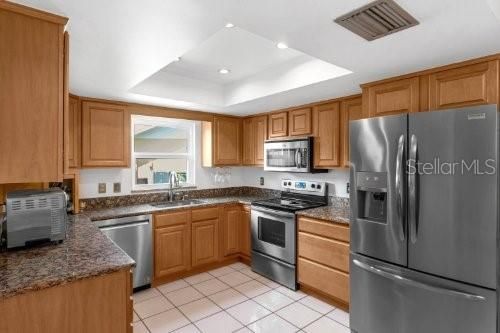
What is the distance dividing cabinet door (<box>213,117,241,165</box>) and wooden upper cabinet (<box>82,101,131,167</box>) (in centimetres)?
122

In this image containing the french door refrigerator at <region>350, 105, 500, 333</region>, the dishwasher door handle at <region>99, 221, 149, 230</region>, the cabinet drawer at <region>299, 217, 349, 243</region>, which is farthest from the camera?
the dishwasher door handle at <region>99, 221, 149, 230</region>

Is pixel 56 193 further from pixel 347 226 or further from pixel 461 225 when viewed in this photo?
pixel 461 225

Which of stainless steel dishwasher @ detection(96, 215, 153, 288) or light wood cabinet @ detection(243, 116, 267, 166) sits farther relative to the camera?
light wood cabinet @ detection(243, 116, 267, 166)

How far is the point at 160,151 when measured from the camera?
3.94 metres

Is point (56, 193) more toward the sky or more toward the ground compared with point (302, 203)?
more toward the sky

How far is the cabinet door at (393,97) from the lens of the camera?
7.19ft

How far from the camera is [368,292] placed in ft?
7.22

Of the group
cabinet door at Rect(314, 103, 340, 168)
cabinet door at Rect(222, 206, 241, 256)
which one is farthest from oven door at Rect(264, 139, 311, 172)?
cabinet door at Rect(222, 206, 241, 256)

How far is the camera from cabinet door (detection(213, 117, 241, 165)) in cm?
413

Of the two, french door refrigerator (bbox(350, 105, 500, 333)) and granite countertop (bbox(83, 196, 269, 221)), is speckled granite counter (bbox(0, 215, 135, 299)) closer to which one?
granite countertop (bbox(83, 196, 269, 221))

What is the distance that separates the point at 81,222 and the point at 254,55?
219 cm

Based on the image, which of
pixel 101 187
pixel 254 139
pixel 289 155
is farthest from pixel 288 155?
pixel 101 187

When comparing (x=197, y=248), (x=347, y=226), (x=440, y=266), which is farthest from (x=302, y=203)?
(x=440, y=266)

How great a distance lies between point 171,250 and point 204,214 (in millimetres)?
581
